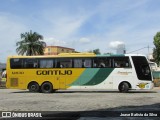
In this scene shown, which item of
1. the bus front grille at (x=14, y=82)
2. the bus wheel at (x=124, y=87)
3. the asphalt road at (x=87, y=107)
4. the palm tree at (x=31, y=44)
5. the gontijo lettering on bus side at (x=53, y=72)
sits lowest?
the asphalt road at (x=87, y=107)

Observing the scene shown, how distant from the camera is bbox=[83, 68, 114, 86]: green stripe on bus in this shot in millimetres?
26469

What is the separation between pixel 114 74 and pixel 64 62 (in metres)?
3.81

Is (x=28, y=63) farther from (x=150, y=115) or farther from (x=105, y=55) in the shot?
(x=150, y=115)

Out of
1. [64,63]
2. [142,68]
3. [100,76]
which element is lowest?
[100,76]

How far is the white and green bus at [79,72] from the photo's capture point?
26.2 meters

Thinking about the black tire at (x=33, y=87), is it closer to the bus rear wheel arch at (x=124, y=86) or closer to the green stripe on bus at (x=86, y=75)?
the green stripe on bus at (x=86, y=75)

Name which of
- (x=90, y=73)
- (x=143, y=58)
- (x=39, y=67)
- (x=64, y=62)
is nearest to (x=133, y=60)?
(x=143, y=58)

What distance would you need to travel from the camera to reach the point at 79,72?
26812 mm

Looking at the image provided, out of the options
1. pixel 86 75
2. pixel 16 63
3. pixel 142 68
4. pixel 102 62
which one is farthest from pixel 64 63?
pixel 142 68

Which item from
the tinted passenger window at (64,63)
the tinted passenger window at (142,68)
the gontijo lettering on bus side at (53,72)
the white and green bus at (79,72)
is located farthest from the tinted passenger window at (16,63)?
the tinted passenger window at (142,68)

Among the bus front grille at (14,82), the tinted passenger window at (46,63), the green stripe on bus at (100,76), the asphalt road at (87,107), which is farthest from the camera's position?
the bus front grille at (14,82)

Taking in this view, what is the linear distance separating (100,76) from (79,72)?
5.16ft

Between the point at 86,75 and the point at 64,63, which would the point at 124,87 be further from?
the point at 64,63

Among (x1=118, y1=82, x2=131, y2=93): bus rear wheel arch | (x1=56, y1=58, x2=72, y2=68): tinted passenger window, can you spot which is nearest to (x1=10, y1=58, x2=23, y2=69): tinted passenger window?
(x1=56, y1=58, x2=72, y2=68): tinted passenger window
